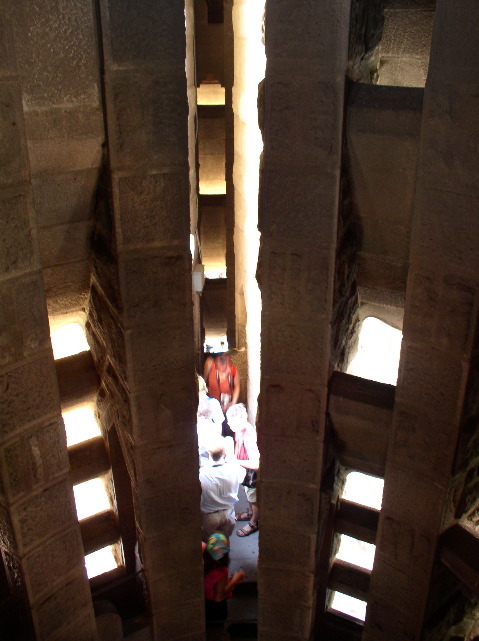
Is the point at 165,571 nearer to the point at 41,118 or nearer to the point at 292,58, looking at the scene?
the point at 41,118

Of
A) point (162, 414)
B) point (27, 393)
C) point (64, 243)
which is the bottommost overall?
point (162, 414)

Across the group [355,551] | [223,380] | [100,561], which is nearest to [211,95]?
[223,380]

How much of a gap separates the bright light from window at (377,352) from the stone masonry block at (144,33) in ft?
8.13

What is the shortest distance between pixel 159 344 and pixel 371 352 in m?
1.88

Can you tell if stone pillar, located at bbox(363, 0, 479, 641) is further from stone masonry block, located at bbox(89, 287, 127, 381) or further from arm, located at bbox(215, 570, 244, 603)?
stone masonry block, located at bbox(89, 287, 127, 381)

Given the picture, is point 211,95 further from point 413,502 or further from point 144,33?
point 413,502

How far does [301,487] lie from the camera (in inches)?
201

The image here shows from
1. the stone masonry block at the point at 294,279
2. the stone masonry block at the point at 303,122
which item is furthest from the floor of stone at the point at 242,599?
the stone masonry block at the point at 303,122

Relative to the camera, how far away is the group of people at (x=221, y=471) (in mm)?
6457

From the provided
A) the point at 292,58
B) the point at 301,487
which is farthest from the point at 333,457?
the point at 292,58

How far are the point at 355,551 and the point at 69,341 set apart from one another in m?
2.98

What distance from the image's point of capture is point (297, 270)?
4.37 meters

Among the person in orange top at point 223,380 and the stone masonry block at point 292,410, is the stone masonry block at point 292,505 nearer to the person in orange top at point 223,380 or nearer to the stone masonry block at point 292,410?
the stone masonry block at point 292,410

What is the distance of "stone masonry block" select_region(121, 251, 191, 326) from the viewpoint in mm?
4441
